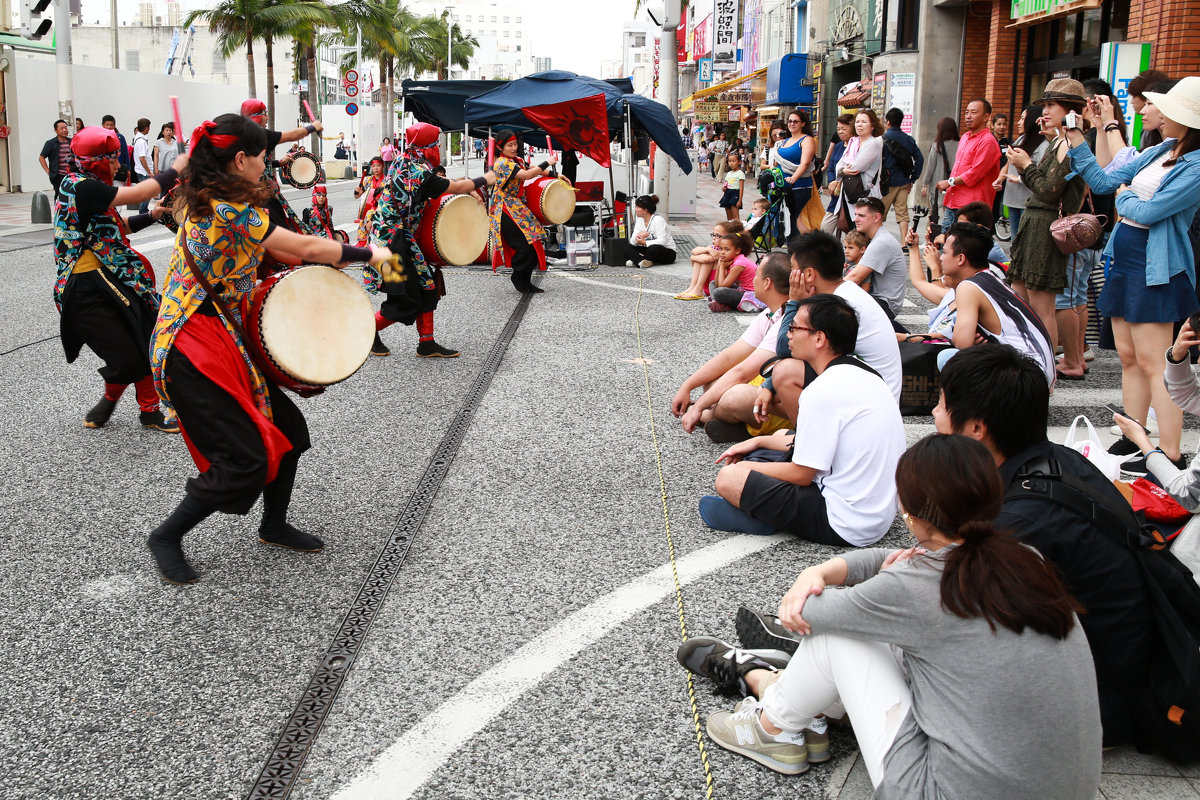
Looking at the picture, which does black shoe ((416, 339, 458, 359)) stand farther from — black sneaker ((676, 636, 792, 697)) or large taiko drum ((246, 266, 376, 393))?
black sneaker ((676, 636, 792, 697))

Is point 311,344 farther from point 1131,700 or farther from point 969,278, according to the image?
point 969,278

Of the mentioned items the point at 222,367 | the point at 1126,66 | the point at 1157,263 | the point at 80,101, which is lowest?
the point at 222,367

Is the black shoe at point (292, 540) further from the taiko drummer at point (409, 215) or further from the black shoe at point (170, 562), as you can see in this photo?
the taiko drummer at point (409, 215)

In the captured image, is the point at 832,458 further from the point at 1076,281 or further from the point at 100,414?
the point at 100,414

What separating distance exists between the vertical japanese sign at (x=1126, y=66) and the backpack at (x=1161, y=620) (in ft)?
33.3

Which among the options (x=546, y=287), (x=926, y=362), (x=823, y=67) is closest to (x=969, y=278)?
(x=926, y=362)

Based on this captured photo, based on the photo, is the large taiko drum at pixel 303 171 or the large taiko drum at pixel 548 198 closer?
the large taiko drum at pixel 303 171

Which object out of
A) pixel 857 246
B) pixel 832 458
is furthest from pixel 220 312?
pixel 857 246

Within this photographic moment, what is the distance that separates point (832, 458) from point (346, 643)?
1.94 m

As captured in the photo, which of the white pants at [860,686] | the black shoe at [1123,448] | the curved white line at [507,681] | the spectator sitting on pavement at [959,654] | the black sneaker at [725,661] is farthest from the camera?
the black shoe at [1123,448]

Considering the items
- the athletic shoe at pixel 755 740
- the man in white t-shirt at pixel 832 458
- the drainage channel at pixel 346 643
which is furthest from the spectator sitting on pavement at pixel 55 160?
the athletic shoe at pixel 755 740

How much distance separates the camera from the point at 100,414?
6.16 metres

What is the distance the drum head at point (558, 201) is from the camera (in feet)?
38.7

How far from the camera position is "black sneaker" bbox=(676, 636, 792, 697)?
3162mm
